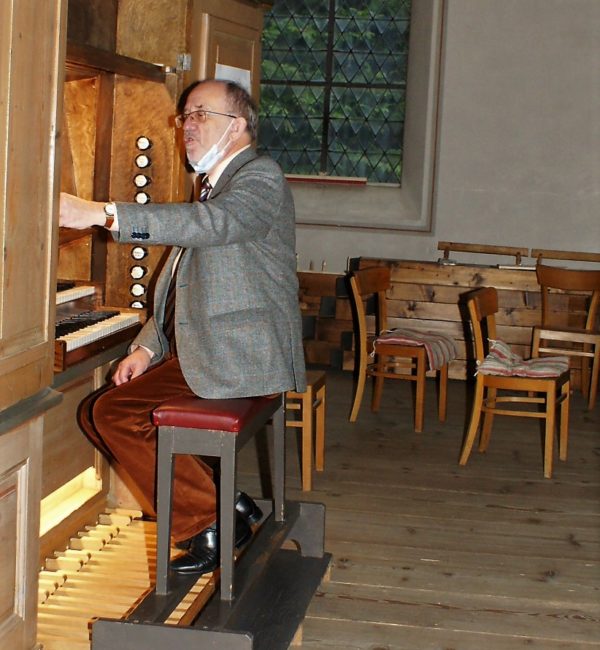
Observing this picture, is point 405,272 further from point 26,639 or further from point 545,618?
point 26,639

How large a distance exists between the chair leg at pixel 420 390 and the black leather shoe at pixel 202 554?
9.00ft

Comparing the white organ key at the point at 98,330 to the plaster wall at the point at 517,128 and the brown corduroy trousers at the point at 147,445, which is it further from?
the plaster wall at the point at 517,128

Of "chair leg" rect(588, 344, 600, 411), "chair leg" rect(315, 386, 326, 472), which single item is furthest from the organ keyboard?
"chair leg" rect(588, 344, 600, 411)

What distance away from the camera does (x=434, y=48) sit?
27.3 ft

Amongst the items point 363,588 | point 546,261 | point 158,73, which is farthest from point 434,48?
point 363,588

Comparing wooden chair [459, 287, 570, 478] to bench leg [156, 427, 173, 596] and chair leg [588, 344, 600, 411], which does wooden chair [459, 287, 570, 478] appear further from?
bench leg [156, 427, 173, 596]

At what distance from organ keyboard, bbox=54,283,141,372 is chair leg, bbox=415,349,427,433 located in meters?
2.37

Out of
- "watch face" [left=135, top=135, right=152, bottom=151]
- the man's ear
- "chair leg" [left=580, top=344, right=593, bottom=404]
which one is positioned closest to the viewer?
the man's ear

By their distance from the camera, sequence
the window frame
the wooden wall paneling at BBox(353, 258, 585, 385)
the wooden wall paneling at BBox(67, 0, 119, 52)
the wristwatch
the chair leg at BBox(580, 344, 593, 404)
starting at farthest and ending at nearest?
the window frame → the wooden wall paneling at BBox(353, 258, 585, 385) → the chair leg at BBox(580, 344, 593, 404) → the wooden wall paneling at BBox(67, 0, 119, 52) → the wristwatch

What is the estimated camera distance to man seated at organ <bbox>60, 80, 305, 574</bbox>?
2918mm

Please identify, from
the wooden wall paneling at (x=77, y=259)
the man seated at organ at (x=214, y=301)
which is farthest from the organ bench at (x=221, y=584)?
the wooden wall paneling at (x=77, y=259)

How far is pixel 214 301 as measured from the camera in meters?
3.00

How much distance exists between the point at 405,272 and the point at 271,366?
13.9 ft

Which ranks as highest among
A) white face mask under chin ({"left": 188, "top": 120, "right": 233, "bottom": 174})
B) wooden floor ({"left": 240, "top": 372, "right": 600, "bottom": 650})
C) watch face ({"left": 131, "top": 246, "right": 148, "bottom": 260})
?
white face mask under chin ({"left": 188, "top": 120, "right": 233, "bottom": 174})
